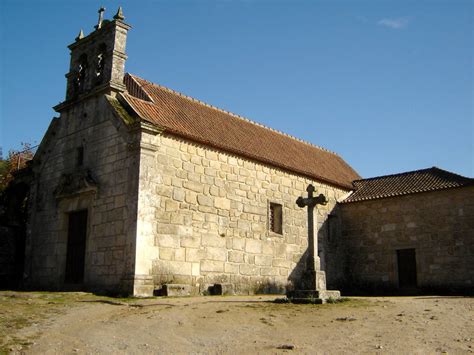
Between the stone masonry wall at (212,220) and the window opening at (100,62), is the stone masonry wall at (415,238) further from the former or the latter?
the window opening at (100,62)

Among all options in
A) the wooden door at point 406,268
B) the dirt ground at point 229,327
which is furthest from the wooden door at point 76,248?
the wooden door at point 406,268

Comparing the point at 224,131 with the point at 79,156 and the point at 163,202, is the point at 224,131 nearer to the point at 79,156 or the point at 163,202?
the point at 163,202

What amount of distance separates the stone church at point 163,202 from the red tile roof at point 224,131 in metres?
0.07

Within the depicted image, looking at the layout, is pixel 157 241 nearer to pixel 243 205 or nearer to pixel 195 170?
pixel 195 170

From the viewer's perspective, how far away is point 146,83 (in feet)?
55.6

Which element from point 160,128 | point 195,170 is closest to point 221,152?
point 195,170

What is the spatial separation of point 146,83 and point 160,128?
419cm

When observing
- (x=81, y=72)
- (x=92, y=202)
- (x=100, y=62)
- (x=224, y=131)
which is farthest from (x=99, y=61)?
(x=224, y=131)

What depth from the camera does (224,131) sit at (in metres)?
17.1

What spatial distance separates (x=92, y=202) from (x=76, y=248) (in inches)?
63.7

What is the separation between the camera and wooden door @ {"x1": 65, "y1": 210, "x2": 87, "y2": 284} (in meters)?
14.3

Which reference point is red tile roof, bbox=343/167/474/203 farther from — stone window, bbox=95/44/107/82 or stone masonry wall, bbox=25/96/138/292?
stone window, bbox=95/44/107/82

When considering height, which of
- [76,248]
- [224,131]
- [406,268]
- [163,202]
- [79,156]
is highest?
[224,131]

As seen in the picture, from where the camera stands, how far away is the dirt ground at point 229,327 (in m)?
6.45
